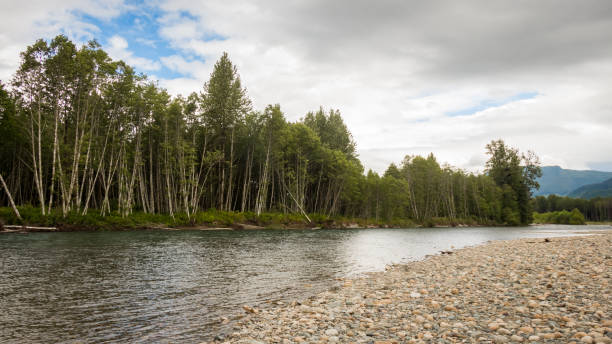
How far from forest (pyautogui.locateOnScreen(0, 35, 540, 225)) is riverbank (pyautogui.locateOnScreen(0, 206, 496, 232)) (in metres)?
0.35

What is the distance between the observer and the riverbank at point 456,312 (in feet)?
18.7

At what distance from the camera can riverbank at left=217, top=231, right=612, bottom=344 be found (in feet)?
18.7

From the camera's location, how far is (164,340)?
22.0 ft

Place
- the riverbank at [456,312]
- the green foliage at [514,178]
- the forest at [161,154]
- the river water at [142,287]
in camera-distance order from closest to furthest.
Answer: the riverbank at [456,312] → the river water at [142,287] → the forest at [161,154] → the green foliage at [514,178]

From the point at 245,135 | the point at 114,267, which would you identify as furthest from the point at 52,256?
the point at 245,135

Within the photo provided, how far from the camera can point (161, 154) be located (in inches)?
1785

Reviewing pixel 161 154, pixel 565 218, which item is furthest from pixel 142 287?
pixel 565 218

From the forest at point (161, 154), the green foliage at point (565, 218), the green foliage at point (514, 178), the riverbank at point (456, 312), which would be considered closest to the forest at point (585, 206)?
the green foliage at point (565, 218)

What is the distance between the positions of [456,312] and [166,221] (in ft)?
128

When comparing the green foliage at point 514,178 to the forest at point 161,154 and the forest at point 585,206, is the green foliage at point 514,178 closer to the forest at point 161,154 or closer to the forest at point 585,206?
the forest at point 161,154

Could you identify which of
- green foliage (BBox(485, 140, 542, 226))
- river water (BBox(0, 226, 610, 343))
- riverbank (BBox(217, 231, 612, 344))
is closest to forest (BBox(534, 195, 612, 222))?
green foliage (BBox(485, 140, 542, 226))

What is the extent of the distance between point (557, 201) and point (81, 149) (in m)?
218

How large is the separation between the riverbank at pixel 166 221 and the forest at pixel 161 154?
0.35m

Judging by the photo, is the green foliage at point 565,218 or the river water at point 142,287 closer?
the river water at point 142,287
